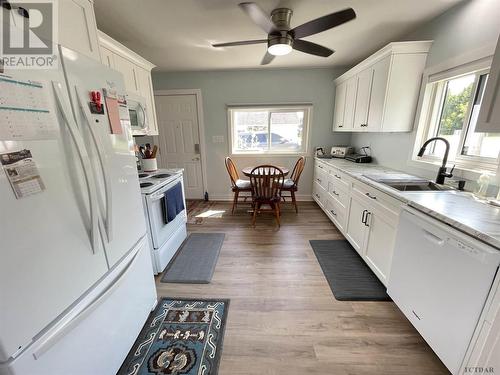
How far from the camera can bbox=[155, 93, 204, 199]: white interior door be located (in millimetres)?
3971

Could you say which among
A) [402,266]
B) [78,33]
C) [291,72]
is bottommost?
[402,266]

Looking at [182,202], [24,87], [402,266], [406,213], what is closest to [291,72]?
[182,202]

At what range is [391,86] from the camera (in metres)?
2.30

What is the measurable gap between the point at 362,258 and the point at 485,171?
4.07 feet

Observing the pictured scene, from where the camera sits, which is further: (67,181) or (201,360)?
(201,360)

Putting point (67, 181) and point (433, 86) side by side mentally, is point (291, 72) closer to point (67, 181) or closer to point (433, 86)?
point (433, 86)

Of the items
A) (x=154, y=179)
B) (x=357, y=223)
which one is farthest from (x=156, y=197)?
(x=357, y=223)

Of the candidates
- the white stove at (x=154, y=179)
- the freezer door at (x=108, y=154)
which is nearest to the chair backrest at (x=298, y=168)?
the white stove at (x=154, y=179)

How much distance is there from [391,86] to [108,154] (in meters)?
→ 2.76

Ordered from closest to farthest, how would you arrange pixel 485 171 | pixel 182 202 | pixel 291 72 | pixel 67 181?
pixel 67 181, pixel 485 171, pixel 182 202, pixel 291 72

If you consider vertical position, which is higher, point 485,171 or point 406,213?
point 485,171

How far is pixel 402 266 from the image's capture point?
153 cm

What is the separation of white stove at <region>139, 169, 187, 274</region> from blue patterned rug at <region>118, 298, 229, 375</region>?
19.0 inches

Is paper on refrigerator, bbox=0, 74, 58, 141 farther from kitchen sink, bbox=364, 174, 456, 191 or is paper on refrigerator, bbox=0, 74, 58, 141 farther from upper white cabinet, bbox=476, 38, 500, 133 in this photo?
kitchen sink, bbox=364, 174, 456, 191
